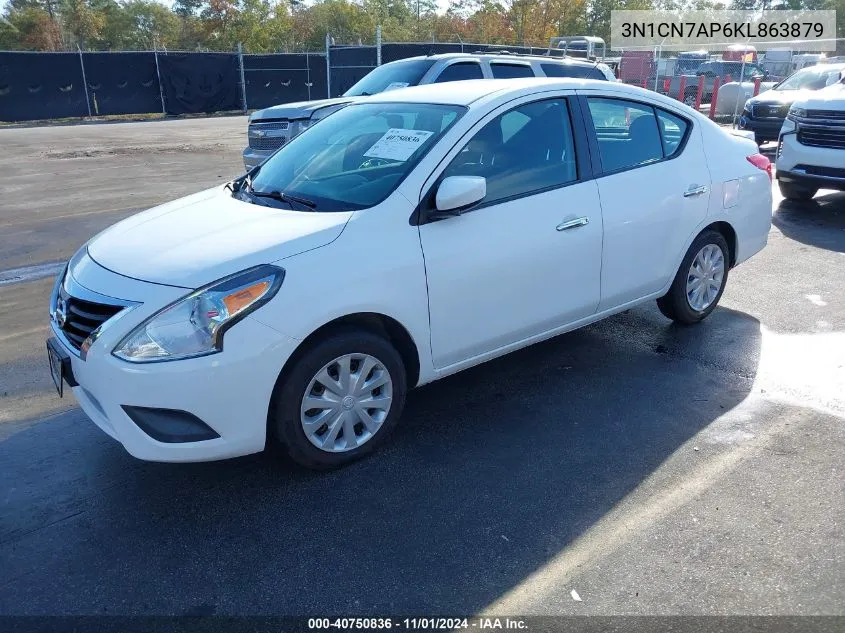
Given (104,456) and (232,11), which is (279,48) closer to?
(232,11)

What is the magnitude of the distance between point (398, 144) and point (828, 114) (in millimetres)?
6951

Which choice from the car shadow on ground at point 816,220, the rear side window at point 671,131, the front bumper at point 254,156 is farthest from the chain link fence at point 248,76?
the rear side window at point 671,131

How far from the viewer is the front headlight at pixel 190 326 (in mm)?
2895

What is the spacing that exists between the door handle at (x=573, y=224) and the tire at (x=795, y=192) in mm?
6704

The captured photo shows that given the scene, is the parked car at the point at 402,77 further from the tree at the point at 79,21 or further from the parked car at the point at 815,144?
the tree at the point at 79,21

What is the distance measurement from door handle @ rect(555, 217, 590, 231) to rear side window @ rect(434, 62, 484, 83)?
624cm

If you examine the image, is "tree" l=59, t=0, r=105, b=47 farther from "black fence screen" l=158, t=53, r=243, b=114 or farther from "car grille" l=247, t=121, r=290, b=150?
"car grille" l=247, t=121, r=290, b=150

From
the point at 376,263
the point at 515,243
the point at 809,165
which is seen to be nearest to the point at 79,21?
the point at 809,165

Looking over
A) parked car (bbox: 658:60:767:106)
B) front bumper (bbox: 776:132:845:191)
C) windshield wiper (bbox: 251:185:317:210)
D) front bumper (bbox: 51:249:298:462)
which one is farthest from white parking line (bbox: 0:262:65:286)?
parked car (bbox: 658:60:767:106)

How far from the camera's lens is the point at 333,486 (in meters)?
3.32

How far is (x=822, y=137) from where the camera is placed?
8539 mm

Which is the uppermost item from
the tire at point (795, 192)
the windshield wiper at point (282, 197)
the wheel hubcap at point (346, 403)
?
the windshield wiper at point (282, 197)

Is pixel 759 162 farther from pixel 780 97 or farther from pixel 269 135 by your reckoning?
pixel 780 97

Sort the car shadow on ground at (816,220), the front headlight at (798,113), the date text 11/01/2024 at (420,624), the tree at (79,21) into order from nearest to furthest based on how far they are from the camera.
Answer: the date text 11/01/2024 at (420,624) < the car shadow on ground at (816,220) < the front headlight at (798,113) < the tree at (79,21)
